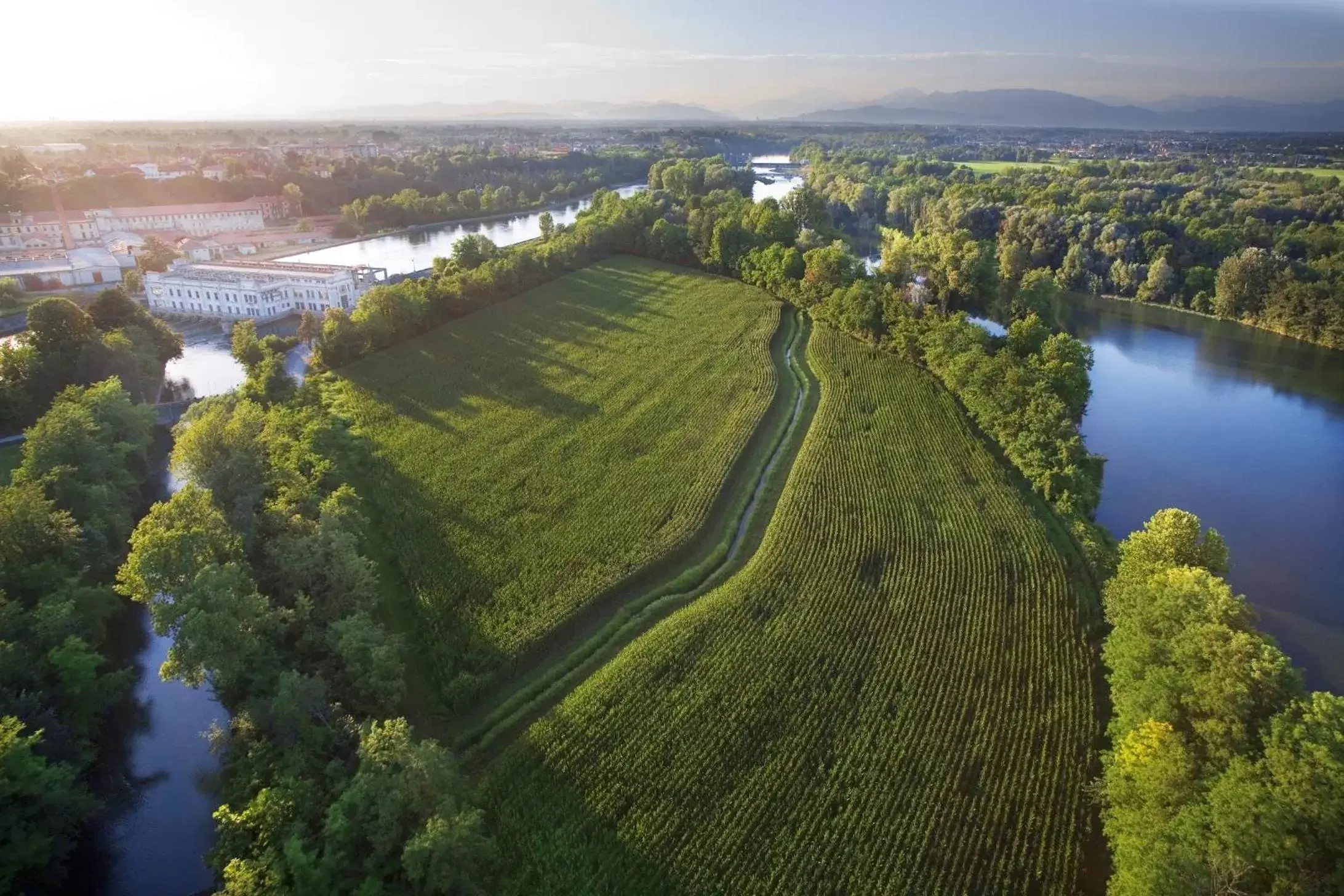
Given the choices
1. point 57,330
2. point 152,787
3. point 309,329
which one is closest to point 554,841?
point 152,787

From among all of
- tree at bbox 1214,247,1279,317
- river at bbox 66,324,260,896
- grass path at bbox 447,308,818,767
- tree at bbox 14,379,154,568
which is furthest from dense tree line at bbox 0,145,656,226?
tree at bbox 1214,247,1279,317

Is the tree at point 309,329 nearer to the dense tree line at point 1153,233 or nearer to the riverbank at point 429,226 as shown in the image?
the riverbank at point 429,226

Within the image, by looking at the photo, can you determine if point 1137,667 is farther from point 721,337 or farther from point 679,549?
point 721,337

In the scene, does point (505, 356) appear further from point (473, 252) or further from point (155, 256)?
point (155, 256)

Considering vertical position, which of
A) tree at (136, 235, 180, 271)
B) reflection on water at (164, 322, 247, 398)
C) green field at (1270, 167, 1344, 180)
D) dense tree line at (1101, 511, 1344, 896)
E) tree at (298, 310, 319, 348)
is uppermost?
green field at (1270, 167, 1344, 180)

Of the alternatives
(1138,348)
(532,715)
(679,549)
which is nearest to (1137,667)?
(679,549)

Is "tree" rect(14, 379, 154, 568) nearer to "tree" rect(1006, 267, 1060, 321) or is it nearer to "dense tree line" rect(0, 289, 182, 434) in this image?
"dense tree line" rect(0, 289, 182, 434)
